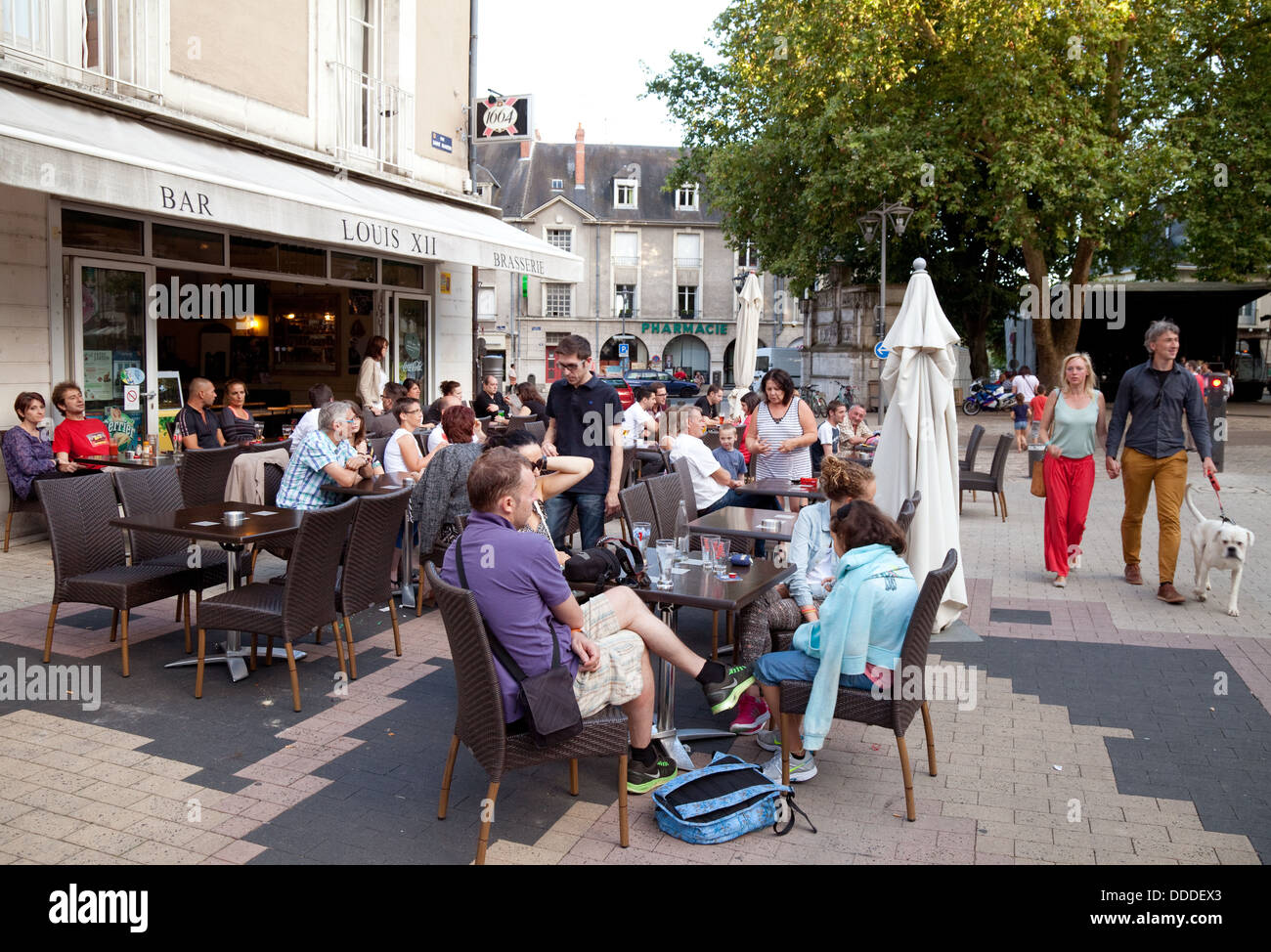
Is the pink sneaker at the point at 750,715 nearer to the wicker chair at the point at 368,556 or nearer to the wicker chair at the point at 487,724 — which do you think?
the wicker chair at the point at 487,724

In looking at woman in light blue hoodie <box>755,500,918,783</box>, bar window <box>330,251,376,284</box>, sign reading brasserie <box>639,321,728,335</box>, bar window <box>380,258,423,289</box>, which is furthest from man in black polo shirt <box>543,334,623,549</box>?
sign reading brasserie <box>639,321,728,335</box>

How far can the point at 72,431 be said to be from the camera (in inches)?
309

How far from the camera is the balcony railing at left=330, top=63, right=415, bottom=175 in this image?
1161 centimetres

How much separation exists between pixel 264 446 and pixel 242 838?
5.44 metres

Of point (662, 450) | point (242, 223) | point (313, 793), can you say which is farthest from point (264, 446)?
point (313, 793)

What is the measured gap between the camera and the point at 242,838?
343 cm

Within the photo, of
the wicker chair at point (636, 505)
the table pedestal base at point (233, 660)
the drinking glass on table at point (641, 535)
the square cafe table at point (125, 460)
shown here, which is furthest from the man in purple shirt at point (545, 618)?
the square cafe table at point (125, 460)

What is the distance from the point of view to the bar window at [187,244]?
9547mm

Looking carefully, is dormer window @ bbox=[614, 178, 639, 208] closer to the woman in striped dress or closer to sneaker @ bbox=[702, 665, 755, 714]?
the woman in striped dress

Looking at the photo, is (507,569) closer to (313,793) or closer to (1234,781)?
(313,793)

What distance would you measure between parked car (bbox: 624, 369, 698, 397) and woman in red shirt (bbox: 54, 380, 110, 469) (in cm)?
2423

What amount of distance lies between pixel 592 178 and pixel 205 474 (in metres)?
48.0
